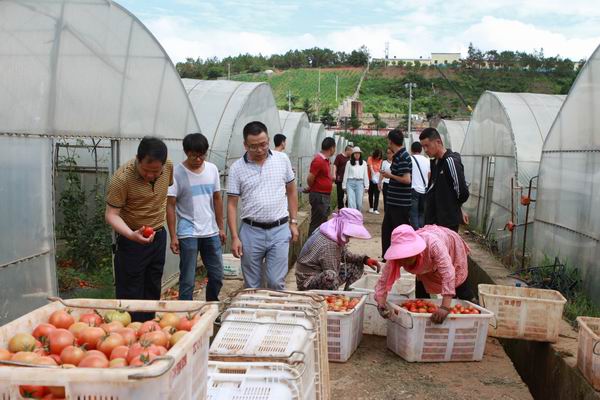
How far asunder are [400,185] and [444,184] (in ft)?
3.94

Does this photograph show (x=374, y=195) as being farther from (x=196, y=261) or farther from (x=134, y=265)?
(x=134, y=265)

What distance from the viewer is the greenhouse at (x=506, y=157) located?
9.77 metres

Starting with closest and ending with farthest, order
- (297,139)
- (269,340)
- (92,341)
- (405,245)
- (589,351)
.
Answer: (92,341), (269,340), (589,351), (405,245), (297,139)

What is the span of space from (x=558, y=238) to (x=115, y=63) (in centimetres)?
576

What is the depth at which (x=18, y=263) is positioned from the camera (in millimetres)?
4414

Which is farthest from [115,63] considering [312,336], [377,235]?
[377,235]

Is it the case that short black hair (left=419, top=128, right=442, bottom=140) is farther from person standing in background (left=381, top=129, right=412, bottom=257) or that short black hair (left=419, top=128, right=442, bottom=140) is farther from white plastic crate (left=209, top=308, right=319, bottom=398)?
white plastic crate (left=209, top=308, right=319, bottom=398)

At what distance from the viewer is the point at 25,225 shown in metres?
4.50

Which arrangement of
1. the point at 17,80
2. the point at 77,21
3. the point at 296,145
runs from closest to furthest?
the point at 17,80 < the point at 77,21 < the point at 296,145

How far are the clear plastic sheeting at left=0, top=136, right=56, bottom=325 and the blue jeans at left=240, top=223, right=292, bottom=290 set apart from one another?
1607 mm

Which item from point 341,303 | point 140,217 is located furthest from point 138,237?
point 341,303

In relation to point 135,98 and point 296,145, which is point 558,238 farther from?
point 296,145

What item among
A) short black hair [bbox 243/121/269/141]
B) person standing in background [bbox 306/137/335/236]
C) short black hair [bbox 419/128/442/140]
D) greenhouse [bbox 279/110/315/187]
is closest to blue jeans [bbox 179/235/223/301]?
short black hair [bbox 243/121/269/141]

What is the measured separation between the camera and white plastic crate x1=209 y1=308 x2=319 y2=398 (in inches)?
119
